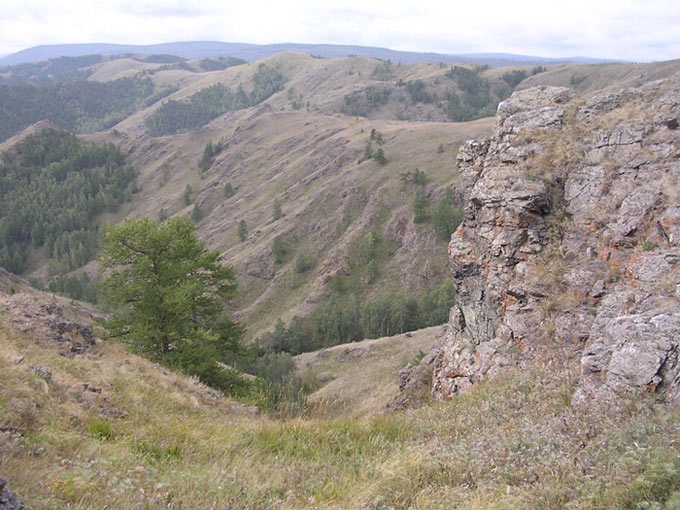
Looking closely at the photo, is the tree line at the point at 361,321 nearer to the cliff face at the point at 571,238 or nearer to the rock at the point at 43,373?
the cliff face at the point at 571,238

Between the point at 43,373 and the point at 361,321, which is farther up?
the point at 43,373

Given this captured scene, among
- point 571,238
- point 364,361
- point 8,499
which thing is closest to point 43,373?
point 8,499

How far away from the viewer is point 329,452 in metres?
6.91

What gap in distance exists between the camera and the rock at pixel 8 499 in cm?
404

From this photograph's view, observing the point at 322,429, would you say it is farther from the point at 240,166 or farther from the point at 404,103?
the point at 404,103

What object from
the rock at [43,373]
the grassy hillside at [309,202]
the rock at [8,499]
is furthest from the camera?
the grassy hillside at [309,202]

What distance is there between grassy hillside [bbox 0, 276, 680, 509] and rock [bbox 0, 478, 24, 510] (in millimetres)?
280

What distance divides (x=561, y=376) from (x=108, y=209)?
15321cm

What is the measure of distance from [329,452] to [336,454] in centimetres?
12

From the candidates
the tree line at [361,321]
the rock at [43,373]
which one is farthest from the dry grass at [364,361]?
the rock at [43,373]

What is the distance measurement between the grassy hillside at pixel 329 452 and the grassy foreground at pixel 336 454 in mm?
21

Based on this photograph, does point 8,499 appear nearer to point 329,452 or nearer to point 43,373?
point 329,452

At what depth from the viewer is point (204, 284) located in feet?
58.7

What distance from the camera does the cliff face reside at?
10023mm
